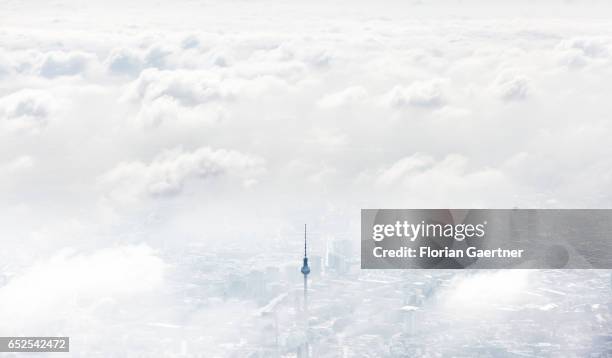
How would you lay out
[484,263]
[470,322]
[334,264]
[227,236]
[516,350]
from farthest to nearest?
[227,236] < [484,263] < [334,264] < [470,322] < [516,350]

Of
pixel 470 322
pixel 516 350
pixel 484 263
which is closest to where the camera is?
pixel 516 350

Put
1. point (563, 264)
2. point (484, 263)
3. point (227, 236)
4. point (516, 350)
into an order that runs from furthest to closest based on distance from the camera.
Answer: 1. point (227, 236)
2. point (484, 263)
3. point (563, 264)
4. point (516, 350)

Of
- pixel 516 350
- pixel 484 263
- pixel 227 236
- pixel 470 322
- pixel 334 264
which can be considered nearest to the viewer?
pixel 516 350

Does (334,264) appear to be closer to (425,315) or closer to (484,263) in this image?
(425,315)

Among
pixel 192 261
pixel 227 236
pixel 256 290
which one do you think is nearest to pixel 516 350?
pixel 256 290

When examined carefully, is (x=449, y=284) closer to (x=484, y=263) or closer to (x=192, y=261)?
(x=484, y=263)

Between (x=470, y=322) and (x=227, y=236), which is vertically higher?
(x=227, y=236)

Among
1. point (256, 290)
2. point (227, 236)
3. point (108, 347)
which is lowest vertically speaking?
point (108, 347)

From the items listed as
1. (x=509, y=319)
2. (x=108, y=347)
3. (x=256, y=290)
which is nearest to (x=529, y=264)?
(x=509, y=319)

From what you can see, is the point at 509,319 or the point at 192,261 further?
the point at 192,261
